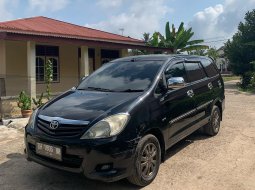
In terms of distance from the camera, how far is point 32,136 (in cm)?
471

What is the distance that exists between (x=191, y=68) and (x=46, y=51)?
11340mm

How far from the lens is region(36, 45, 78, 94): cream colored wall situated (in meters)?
17.0

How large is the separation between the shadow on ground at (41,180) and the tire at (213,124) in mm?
1691

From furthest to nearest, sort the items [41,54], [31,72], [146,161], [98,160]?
[41,54] → [31,72] → [146,161] → [98,160]

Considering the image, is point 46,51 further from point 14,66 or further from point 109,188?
point 109,188

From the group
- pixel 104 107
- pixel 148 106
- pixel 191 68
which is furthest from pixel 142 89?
pixel 191 68

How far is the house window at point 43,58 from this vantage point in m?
16.3

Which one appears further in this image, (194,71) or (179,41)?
(179,41)

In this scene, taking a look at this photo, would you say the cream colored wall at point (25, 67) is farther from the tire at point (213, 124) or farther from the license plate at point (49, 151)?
the license plate at point (49, 151)

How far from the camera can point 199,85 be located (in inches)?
262

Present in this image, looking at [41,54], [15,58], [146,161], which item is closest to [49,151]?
[146,161]

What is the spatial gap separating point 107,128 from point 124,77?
62.1 inches

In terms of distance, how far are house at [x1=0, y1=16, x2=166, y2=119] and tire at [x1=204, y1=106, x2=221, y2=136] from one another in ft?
21.1

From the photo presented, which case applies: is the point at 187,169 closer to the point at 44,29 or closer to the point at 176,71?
the point at 176,71
